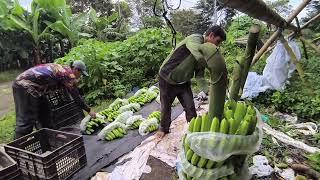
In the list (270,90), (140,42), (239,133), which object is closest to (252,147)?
(239,133)

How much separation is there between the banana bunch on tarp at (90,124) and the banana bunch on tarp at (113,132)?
1.07 feet

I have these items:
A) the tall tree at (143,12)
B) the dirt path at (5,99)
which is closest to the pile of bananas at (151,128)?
the dirt path at (5,99)

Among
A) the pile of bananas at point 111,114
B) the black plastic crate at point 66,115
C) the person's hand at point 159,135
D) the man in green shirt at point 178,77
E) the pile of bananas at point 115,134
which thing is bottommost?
the pile of bananas at point 111,114

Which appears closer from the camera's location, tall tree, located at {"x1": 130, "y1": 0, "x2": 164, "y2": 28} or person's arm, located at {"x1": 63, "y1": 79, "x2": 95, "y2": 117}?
person's arm, located at {"x1": 63, "y1": 79, "x2": 95, "y2": 117}

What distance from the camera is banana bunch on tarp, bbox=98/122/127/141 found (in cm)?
445

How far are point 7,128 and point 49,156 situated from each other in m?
3.87

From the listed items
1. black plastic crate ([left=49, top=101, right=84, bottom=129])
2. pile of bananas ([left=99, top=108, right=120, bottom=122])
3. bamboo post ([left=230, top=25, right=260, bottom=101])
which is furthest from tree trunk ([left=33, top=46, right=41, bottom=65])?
bamboo post ([left=230, top=25, right=260, bottom=101])

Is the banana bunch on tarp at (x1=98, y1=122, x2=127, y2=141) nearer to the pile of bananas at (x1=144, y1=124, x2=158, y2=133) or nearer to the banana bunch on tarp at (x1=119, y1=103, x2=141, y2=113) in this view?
the pile of bananas at (x1=144, y1=124, x2=158, y2=133)

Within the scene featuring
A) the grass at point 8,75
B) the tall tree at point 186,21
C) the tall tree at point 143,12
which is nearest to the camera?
the grass at point 8,75

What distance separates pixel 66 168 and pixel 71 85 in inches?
56.2

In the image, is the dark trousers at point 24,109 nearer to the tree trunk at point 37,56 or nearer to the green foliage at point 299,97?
the green foliage at point 299,97

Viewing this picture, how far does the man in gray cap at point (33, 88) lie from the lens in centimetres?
418

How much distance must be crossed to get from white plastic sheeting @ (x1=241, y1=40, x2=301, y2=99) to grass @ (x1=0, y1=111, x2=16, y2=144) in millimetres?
4520

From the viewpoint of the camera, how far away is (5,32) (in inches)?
492
